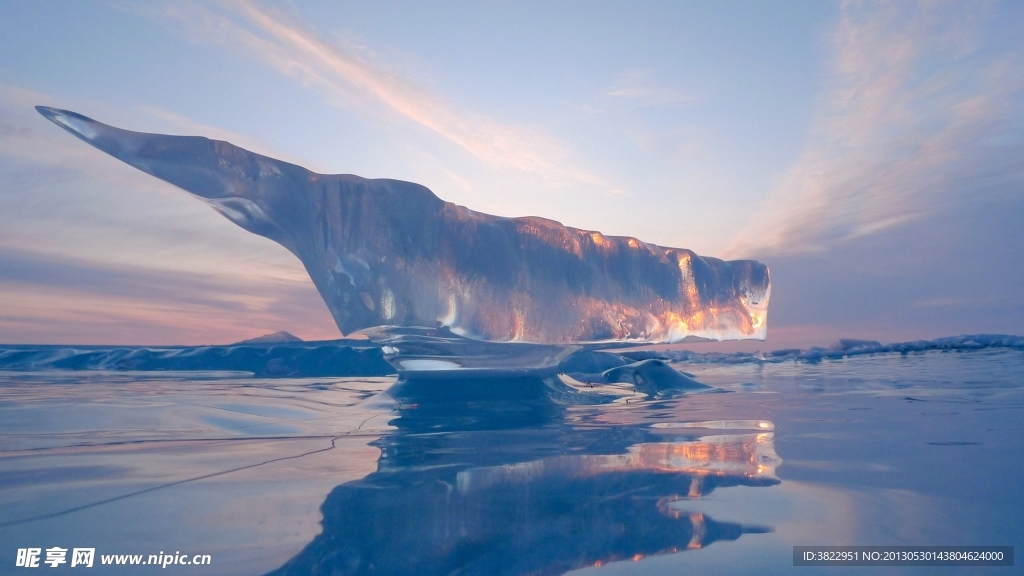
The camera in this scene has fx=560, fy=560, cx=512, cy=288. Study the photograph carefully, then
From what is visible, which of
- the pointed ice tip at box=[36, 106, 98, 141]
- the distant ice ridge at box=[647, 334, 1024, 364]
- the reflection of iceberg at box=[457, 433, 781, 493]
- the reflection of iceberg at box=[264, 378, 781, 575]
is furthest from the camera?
the distant ice ridge at box=[647, 334, 1024, 364]

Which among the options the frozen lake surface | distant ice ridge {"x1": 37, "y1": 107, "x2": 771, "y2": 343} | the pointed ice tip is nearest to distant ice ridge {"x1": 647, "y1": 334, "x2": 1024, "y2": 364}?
distant ice ridge {"x1": 37, "y1": 107, "x2": 771, "y2": 343}

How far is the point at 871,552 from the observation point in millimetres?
1026

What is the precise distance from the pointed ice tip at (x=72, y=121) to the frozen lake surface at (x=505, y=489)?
4.23 feet

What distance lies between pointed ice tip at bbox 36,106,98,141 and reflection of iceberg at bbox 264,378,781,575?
73.8 inches

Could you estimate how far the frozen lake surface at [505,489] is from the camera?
3.39 ft

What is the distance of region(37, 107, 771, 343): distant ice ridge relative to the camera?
8.96 ft

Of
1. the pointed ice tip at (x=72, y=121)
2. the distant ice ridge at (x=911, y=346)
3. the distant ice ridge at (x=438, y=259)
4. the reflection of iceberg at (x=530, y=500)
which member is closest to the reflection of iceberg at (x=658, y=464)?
the reflection of iceberg at (x=530, y=500)

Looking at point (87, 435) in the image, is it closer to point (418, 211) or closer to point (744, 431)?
point (418, 211)

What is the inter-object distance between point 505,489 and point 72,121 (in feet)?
8.02

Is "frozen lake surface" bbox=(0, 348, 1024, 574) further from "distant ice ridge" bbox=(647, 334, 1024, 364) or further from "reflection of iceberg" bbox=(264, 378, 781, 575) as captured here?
"distant ice ridge" bbox=(647, 334, 1024, 364)

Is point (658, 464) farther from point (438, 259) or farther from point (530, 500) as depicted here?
point (438, 259)

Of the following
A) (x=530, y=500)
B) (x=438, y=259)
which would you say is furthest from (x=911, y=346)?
(x=530, y=500)

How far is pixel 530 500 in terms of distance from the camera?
1348 millimetres

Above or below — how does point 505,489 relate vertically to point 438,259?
below
